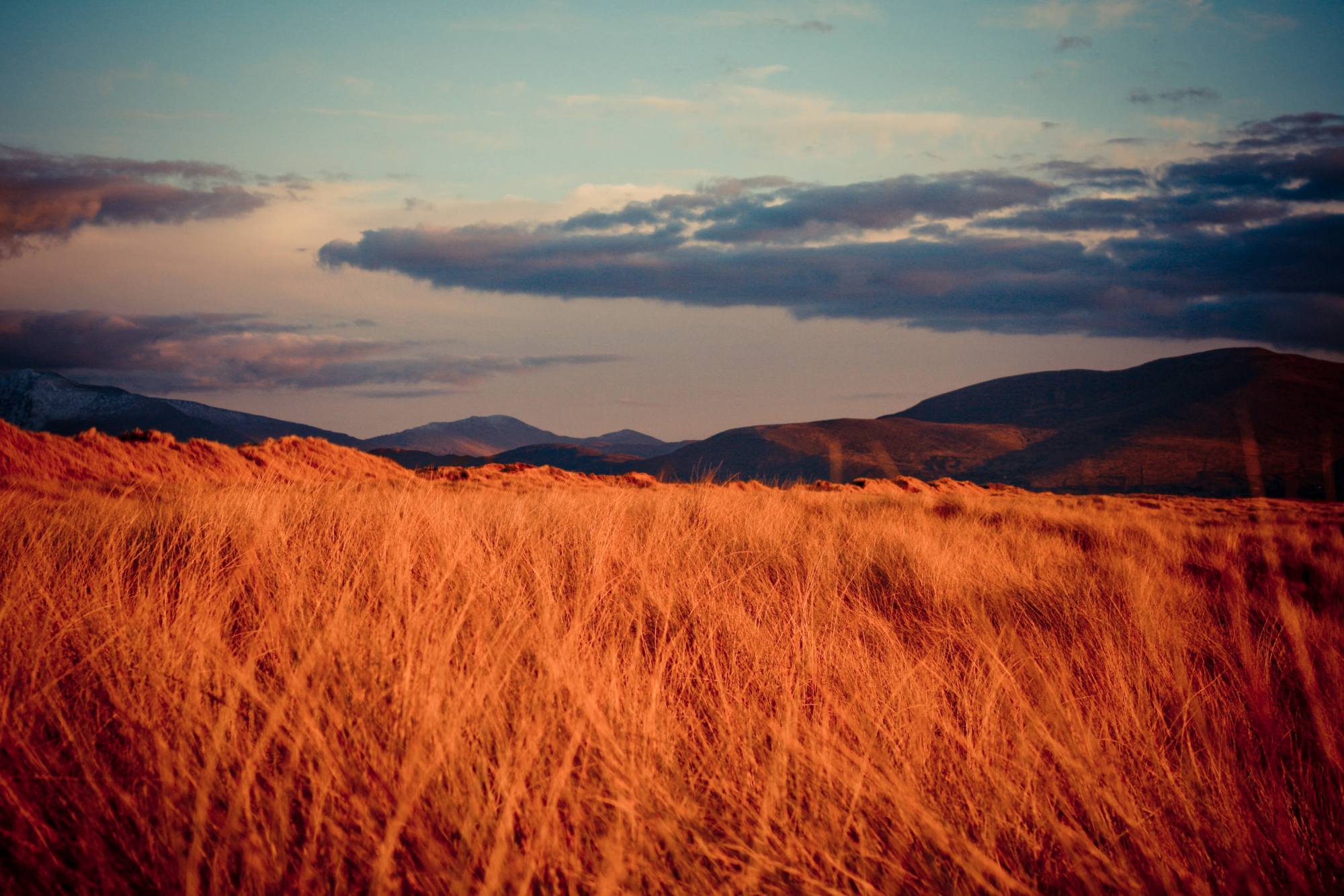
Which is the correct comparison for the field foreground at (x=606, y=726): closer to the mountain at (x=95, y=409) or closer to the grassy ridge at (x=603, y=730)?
the grassy ridge at (x=603, y=730)

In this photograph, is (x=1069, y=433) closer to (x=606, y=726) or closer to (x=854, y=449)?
(x=854, y=449)

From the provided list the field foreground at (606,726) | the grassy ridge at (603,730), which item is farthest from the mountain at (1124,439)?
the grassy ridge at (603,730)

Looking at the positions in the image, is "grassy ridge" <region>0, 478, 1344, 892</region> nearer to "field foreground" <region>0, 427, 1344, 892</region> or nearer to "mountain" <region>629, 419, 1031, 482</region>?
"field foreground" <region>0, 427, 1344, 892</region>

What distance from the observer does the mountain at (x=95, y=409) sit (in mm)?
92188

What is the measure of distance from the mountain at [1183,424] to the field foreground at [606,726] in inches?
1797

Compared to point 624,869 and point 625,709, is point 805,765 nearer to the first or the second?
point 625,709

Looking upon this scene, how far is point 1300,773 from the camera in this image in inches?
109

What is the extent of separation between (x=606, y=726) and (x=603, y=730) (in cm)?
6

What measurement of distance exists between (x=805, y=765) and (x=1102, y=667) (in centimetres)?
245

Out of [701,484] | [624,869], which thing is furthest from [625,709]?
[701,484]

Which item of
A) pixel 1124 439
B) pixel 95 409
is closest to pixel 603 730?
pixel 1124 439

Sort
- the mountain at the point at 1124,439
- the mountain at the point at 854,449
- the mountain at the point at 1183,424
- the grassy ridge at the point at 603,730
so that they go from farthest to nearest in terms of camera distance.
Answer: the mountain at the point at 854,449, the mountain at the point at 1124,439, the mountain at the point at 1183,424, the grassy ridge at the point at 603,730

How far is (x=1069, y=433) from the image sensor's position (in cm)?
9388

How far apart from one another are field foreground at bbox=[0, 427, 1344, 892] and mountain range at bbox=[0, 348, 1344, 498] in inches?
2079
